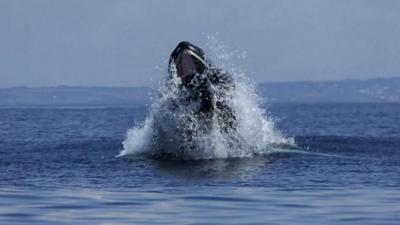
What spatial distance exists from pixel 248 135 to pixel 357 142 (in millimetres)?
9003

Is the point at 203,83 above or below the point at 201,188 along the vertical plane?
above

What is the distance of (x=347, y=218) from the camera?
1819 cm

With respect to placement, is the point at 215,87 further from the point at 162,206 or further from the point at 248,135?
the point at 162,206

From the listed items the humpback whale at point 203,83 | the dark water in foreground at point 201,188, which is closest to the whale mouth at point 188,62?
the humpback whale at point 203,83

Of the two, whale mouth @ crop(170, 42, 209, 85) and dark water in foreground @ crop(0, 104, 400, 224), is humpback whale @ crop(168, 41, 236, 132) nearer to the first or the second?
whale mouth @ crop(170, 42, 209, 85)

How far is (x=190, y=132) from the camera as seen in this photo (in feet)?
106

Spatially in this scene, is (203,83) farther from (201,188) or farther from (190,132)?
(201,188)

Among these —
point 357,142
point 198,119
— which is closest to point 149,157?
point 198,119

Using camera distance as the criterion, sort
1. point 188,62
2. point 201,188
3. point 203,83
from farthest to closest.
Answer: point 203,83, point 188,62, point 201,188

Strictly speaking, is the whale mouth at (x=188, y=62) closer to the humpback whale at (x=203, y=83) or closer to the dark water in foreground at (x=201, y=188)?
the humpback whale at (x=203, y=83)

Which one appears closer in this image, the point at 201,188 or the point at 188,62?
the point at 201,188

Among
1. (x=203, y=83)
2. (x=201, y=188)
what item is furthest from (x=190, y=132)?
(x=201, y=188)

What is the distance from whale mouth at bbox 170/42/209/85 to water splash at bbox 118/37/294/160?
27 centimetres

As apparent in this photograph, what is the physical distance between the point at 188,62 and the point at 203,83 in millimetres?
856
